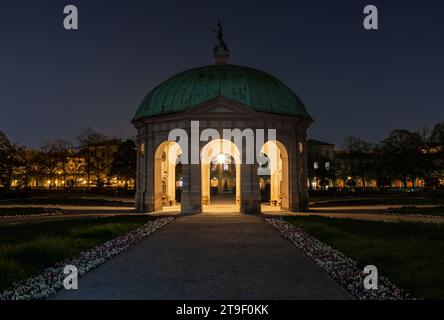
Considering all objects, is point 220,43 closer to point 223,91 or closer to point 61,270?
point 223,91

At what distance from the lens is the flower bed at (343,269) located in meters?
9.48

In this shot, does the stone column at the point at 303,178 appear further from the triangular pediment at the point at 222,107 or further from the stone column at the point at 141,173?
the stone column at the point at 141,173

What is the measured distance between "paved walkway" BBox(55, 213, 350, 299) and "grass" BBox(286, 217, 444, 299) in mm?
1969

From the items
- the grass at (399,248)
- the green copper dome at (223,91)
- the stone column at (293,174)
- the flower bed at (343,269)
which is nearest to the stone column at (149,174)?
the green copper dome at (223,91)

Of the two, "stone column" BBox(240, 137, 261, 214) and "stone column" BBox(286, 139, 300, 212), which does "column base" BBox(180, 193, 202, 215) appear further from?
"stone column" BBox(286, 139, 300, 212)

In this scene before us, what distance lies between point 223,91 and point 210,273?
2571 cm

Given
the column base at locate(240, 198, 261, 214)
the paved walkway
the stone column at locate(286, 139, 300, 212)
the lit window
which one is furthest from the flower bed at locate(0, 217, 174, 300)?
the lit window

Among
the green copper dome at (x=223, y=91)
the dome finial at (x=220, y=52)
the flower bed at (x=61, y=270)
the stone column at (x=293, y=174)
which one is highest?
the dome finial at (x=220, y=52)

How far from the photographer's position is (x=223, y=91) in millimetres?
35500

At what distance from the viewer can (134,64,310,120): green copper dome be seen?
35406 millimetres

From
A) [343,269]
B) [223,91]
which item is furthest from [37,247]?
[223,91]

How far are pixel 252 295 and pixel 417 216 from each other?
25.6 metres

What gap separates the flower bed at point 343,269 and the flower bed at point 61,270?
7302 mm
